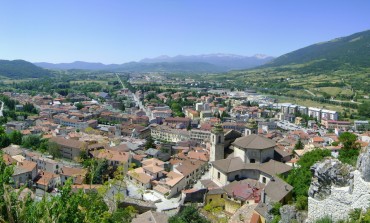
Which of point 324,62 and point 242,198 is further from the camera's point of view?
point 324,62

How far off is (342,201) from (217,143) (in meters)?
16.9

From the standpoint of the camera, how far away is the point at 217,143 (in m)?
27.2

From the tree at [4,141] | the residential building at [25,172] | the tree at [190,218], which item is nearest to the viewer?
the tree at [190,218]

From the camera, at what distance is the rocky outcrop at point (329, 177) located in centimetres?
1071

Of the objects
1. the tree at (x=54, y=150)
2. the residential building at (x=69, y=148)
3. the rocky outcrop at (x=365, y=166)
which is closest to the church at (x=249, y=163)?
the rocky outcrop at (x=365, y=166)

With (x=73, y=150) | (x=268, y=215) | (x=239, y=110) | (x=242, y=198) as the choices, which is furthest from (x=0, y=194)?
(x=239, y=110)

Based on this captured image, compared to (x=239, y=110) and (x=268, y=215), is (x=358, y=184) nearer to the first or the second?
(x=268, y=215)

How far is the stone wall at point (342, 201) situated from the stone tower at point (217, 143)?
604 inches

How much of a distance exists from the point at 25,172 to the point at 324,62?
507 ft

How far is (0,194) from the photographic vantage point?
21.2 feet

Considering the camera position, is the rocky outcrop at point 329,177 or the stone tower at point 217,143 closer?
the rocky outcrop at point 329,177

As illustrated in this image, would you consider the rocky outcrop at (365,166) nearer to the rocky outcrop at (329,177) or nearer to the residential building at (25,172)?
the rocky outcrop at (329,177)

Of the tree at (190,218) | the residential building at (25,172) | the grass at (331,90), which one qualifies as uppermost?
the tree at (190,218)

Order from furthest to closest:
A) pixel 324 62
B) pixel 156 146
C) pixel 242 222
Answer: pixel 324 62 < pixel 156 146 < pixel 242 222
